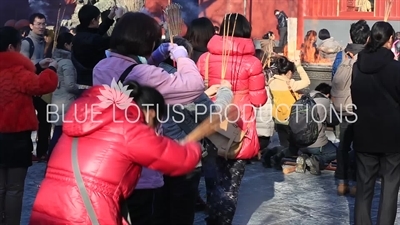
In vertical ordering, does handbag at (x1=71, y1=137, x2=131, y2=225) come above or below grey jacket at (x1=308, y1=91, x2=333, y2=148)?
above

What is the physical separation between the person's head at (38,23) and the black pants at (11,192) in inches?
131

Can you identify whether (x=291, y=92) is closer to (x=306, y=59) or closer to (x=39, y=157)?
(x=39, y=157)

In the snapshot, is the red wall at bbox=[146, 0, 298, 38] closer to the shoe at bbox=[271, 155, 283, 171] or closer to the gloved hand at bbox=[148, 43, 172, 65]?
the shoe at bbox=[271, 155, 283, 171]

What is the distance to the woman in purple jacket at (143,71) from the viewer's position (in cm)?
417

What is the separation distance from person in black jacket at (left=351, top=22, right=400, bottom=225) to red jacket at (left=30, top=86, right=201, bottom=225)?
2.37 m

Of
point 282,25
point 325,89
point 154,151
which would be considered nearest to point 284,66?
point 325,89

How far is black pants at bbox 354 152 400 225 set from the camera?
5.48 m

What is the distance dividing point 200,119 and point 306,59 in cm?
1171

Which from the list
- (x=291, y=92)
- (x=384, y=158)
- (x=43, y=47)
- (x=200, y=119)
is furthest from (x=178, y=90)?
(x=43, y=47)

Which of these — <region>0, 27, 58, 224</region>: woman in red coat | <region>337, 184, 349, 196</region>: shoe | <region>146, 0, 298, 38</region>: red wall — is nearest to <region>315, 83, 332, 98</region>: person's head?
<region>337, 184, 349, 196</region>: shoe

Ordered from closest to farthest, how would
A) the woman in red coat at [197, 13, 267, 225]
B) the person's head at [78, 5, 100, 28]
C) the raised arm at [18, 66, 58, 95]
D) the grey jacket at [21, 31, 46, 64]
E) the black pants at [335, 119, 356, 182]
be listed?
the raised arm at [18, 66, 58, 95]
the woman in red coat at [197, 13, 267, 225]
the person's head at [78, 5, 100, 28]
the black pants at [335, 119, 356, 182]
the grey jacket at [21, 31, 46, 64]

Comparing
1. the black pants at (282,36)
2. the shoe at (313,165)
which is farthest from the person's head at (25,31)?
the black pants at (282,36)

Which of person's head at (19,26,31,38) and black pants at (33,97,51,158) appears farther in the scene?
person's head at (19,26,31,38)

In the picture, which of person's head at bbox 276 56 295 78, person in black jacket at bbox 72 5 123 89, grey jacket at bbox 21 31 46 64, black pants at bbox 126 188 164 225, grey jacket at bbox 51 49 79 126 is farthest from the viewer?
grey jacket at bbox 21 31 46 64
